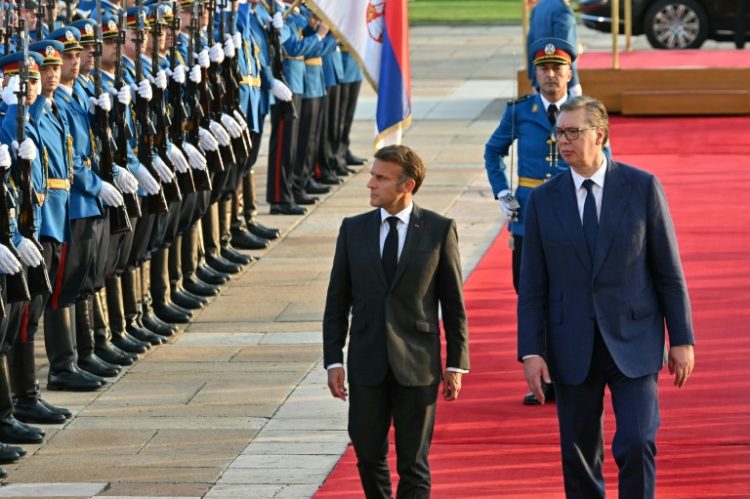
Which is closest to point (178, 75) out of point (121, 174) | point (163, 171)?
point (163, 171)

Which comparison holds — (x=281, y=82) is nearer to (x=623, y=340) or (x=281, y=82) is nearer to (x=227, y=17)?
(x=227, y=17)

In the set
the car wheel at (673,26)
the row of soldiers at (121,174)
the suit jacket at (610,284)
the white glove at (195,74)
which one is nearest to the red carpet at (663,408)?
the suit jacket at (610,284)

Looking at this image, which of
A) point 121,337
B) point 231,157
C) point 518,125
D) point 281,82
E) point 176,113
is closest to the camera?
point 518,125

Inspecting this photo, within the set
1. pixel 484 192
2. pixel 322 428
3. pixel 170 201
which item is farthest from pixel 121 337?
pixel 484 192

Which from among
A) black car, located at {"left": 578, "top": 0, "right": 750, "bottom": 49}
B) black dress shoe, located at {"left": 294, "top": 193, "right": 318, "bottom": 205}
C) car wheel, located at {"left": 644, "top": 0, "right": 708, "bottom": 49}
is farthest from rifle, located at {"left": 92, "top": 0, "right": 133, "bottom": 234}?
car wheel, located at {"left": 644, "top": 0, "right": 708, "bottom": 49}

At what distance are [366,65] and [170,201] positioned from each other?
1.41 m

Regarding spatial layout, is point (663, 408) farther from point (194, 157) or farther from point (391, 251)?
point (194, 157)

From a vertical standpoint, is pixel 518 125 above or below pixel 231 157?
above

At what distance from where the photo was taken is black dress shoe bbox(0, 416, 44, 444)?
8.84 metres

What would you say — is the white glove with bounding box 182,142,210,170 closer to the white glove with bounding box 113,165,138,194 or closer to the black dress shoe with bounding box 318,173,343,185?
the white glove with bounding box 113,165,138,194

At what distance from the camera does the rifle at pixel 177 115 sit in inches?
449

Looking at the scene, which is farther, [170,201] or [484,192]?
[484,192]

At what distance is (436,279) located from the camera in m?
6.96

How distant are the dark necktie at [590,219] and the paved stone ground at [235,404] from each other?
75.6 inches
